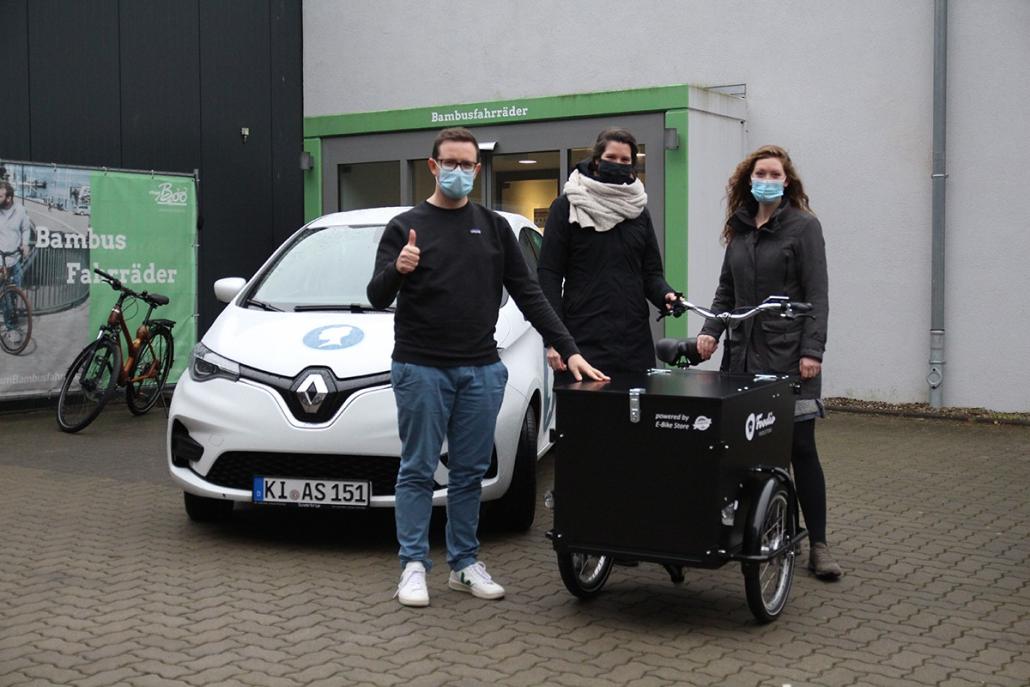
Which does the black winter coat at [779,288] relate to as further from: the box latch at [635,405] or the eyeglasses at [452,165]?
the eyeglasses at [452,165]

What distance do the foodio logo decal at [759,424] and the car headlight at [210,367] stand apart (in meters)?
2.73

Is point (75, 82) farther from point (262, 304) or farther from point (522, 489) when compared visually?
point (522, 489)

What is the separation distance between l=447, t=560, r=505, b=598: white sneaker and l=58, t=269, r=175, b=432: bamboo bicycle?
5.83 meters

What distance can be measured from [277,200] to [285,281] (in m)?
8.29

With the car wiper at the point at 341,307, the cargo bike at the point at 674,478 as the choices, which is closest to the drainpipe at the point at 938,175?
the car wiper at the point at 341,307

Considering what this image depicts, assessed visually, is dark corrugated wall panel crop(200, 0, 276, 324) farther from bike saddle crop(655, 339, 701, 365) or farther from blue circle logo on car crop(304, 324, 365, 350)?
bike saddle crop(655, 339, 701, 365)

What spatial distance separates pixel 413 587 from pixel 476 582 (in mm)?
298

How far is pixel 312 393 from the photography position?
6.41 m

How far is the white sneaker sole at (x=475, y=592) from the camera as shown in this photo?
562cm

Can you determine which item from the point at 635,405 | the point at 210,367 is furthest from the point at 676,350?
the point at 210,367

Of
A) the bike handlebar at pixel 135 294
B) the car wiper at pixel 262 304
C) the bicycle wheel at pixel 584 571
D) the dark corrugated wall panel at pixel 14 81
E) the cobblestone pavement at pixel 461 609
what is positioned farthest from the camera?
the dark corrugated wall panel at pixel 14 81

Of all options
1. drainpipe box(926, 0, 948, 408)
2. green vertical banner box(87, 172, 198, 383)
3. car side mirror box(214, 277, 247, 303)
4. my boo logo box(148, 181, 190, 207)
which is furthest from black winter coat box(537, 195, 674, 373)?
my boo logo box(148, 181, 190, 207)

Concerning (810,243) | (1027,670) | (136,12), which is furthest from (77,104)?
(1027,670)

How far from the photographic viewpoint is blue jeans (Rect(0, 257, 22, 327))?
1116 centimetres
